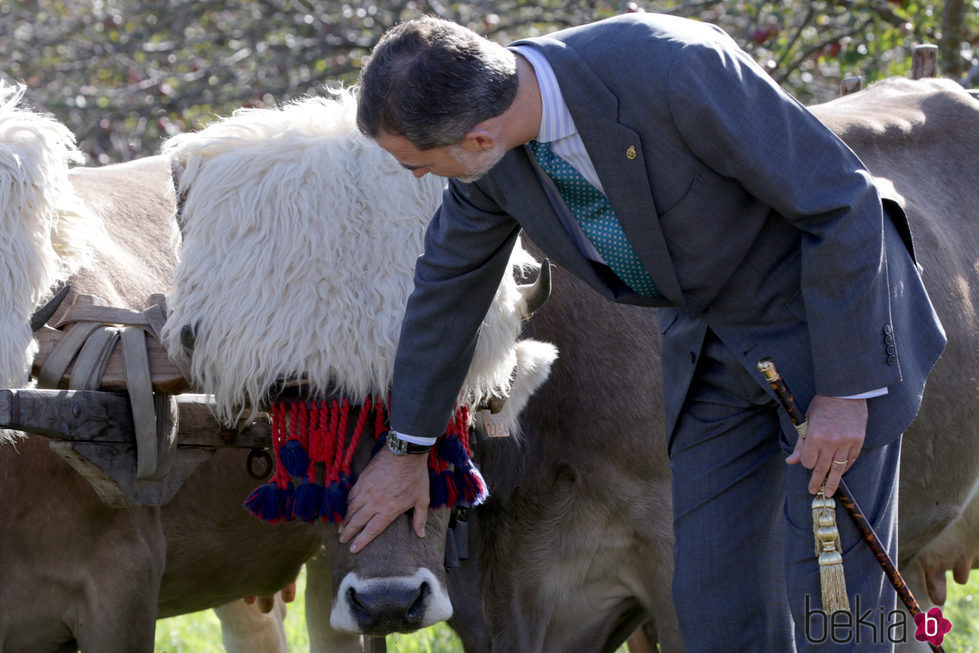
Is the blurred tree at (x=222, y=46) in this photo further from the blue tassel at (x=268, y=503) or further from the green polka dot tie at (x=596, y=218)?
the blue tassel at (x=268, y=503)

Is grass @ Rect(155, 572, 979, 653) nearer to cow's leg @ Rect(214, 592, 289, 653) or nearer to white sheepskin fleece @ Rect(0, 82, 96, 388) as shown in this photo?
cow's leg @ Rect(214, 592, 289, 653)

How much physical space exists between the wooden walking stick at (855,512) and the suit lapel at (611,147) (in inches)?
13.1

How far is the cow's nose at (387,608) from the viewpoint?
274 centimetres

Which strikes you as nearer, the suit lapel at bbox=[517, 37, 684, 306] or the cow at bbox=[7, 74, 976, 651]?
the suit lapel at bbox=[517, 37, 684, 306]

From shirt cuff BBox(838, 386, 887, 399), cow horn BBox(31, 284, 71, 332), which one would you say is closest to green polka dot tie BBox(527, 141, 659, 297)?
shirt cuff BBox(838, 386, 887, 399)

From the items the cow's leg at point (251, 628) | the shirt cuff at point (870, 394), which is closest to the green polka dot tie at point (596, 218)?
the shirt cuff at point (870, 394)

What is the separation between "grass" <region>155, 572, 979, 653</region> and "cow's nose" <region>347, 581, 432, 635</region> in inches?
83.6

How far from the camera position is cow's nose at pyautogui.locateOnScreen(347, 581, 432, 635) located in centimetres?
274

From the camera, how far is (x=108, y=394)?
2836mm

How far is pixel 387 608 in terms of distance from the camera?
2738 millimetres

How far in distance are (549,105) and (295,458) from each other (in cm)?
102

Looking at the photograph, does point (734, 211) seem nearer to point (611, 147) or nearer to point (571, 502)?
point (611, 147)

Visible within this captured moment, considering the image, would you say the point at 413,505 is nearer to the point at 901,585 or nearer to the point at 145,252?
the point at 901,585

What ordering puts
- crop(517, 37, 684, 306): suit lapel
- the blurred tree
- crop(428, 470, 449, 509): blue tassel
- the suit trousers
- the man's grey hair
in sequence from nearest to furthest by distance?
the man's grey hair, crop(517, 37, 684, 306): suit lapel, the suit trousers, crop(428, 470, 449, 509): blue tassel, the blurred tree
